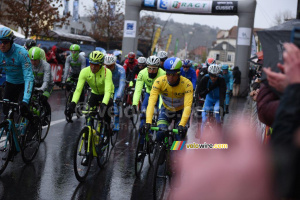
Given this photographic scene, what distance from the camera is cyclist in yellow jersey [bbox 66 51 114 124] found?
6.38 metres

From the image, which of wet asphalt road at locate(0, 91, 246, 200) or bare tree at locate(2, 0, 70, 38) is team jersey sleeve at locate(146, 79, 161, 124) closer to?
wet asphalt road at locate(0, 91, 246, 200)

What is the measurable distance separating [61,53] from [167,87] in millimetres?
14730

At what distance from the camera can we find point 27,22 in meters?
23.8

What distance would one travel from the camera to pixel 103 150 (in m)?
6.80

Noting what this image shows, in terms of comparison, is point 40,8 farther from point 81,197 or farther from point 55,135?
point 81,197

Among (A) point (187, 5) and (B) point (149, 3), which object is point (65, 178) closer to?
(A) point (187, 5)

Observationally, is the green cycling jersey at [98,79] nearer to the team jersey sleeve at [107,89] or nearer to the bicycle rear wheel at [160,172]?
the team jersey sleeve at [107,89]

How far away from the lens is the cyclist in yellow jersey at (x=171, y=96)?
5.90 m

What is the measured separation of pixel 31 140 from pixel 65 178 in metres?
1.29

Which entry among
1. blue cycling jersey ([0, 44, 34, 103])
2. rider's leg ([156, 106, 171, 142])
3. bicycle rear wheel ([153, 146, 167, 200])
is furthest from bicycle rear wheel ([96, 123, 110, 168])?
blue cycling jersey ([0, 44, 34, 103])

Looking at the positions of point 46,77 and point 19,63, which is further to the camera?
point 46,77

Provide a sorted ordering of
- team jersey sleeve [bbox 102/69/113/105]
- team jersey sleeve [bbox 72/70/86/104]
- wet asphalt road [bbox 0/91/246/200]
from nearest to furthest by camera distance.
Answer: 1. wet asphalt road [bbox 0/91/246/200]
2. team jersey sleeve [bbox 72/70/86/104]
3. team jersey sleeve [bbox 102/69/113/105]

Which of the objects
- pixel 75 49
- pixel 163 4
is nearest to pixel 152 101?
pixel 75 49

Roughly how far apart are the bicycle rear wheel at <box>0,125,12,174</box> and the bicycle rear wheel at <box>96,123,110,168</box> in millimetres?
1466
